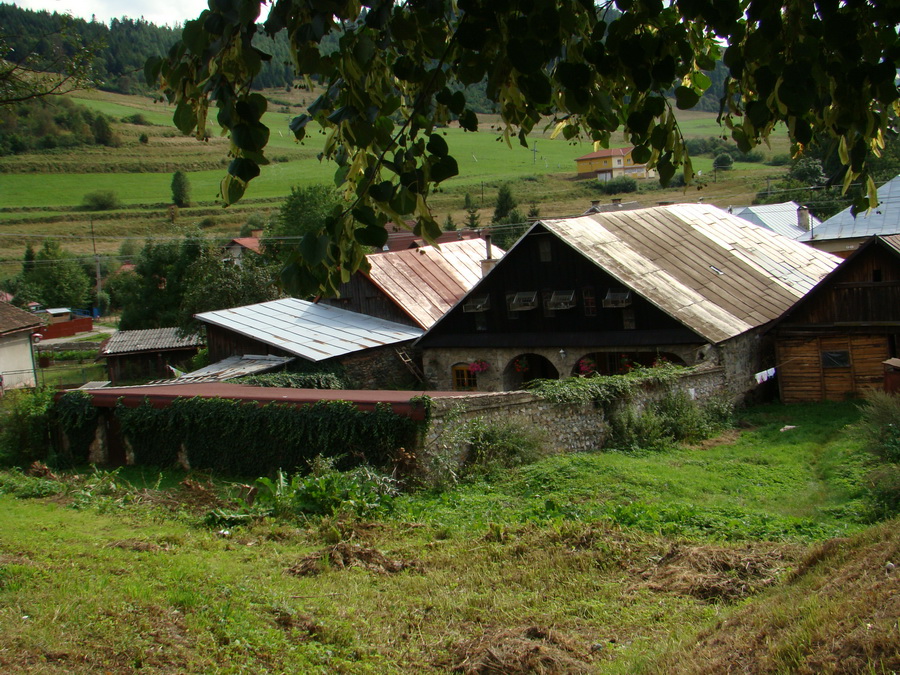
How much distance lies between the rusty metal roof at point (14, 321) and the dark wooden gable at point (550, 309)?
18.1 meters

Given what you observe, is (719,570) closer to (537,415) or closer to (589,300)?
(537,415)

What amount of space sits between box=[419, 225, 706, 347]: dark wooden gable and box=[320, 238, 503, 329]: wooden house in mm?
3046

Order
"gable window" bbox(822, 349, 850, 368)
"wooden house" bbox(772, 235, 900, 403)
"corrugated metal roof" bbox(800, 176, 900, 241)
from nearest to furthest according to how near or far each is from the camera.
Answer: "wooden house" bbox(772, 235, 900, 403), "gable window" bbox(822, 349, 850, 368), "corrugated metal roof" bbox(800, 176, 900, 241)

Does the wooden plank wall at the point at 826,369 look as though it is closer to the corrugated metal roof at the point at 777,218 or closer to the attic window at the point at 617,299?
the attic window at the point at 617,299

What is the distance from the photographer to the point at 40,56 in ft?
25.4

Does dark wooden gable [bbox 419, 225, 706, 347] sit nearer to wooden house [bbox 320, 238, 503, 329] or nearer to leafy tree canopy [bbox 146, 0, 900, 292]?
wooden house [bbox 320, 238, 503, 329]

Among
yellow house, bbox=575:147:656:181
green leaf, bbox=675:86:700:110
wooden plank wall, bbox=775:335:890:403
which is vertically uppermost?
yellow house, bbox=575:147:656:181

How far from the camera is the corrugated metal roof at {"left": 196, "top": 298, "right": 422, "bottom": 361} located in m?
24.2

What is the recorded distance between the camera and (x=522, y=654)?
18.8 feet

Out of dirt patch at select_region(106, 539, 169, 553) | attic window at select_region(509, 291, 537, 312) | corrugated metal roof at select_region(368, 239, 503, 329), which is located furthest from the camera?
corrugated metal roof at select_region(368, 239, 503, 329)

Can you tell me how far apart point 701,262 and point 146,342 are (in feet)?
91.7

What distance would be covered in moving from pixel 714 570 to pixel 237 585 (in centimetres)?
432

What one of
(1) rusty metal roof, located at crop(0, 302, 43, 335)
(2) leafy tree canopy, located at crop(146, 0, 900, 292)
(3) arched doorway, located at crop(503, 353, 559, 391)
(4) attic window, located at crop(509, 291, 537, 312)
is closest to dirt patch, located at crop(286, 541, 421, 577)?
(2) leafy tree canopy, located at crop(146, 0, 900, 292)

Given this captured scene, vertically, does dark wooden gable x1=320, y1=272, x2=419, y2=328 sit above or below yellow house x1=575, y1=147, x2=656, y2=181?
below
